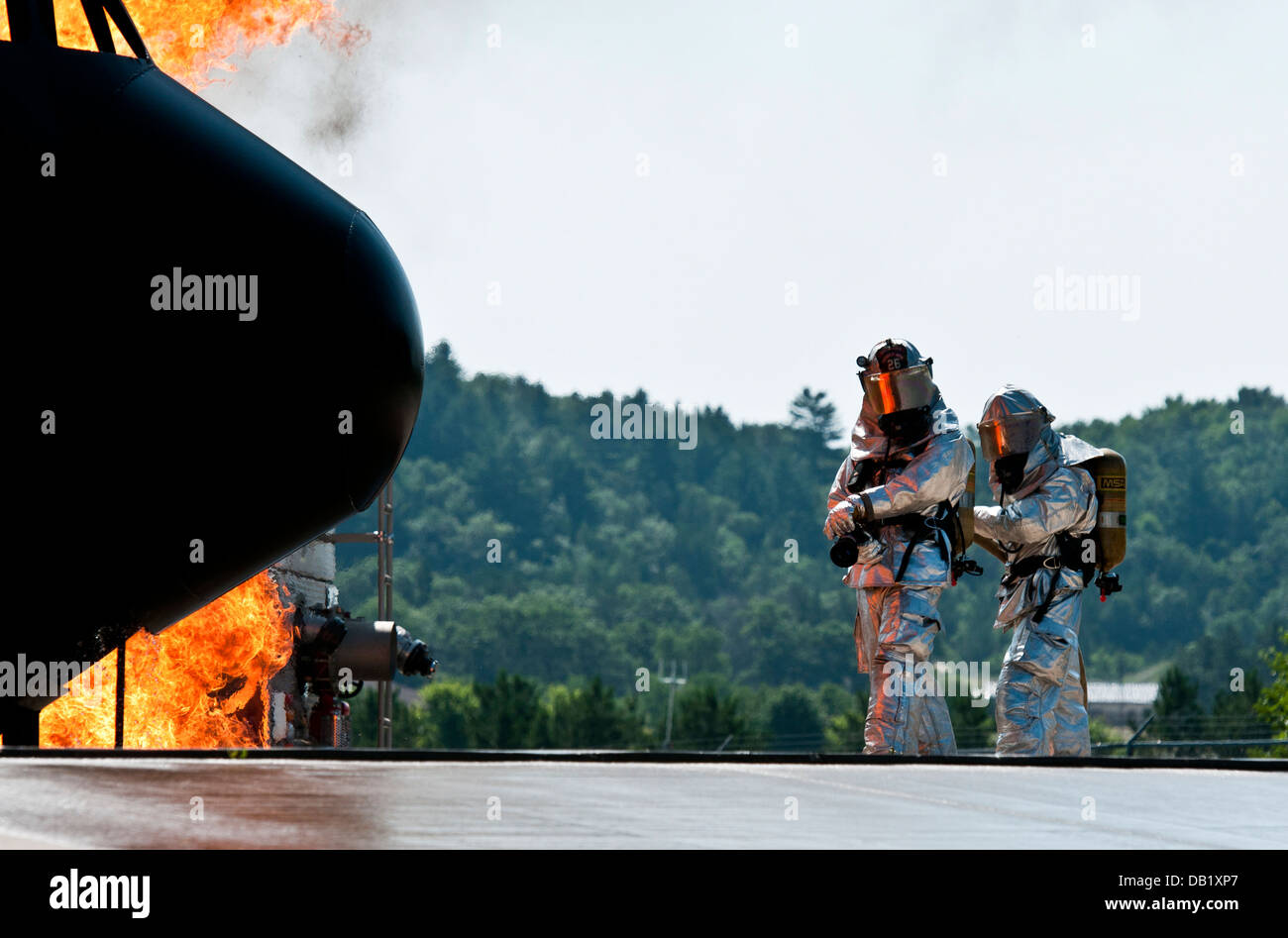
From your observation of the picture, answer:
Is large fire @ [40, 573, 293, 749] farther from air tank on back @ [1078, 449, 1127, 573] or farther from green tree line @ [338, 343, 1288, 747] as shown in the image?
green tree line @ [338, 343, 1288, 747]

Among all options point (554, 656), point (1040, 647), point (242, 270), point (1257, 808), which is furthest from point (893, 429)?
point (554, 656)

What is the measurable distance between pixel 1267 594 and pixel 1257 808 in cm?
16752

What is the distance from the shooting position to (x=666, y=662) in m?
151

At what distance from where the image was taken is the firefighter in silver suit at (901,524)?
34.2 ft

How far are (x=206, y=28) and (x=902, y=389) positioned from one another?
8436 mm

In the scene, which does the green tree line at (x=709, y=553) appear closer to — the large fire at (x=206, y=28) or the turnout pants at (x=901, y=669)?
the large fire at (x=206, y=28)

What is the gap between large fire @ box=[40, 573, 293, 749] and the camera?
14.1m

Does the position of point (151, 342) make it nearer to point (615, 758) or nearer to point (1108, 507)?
point (615, 758)

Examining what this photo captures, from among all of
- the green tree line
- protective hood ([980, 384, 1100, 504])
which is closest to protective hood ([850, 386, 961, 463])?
protective hood ([980, 384, 1100, 504])

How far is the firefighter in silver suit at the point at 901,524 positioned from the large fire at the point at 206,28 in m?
7.18

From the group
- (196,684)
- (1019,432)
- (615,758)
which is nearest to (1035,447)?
(1019,432)

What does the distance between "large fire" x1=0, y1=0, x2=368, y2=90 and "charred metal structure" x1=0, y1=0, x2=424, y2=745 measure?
281 inches

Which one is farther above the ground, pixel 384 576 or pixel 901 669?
pixel 384 576

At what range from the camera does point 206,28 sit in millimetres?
15875
